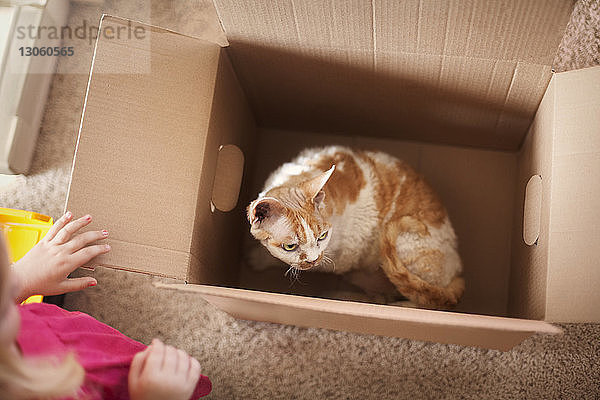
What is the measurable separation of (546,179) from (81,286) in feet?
3.35

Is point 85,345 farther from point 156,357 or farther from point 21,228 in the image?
point 21,228

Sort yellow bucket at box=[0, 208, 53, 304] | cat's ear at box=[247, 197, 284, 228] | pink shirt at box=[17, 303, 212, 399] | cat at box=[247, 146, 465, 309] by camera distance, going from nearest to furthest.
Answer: pink shirt at box=[17, 303, 212, 399] < cat's ear at box=[247, 197, 284, 228] < cat at box=[247, 146, 465, 309] < yellow bucket at box=[0, 208, 53, 304]

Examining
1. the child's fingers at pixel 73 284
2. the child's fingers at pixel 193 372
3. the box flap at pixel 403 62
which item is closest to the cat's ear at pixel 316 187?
the box flap at pixel 403 62

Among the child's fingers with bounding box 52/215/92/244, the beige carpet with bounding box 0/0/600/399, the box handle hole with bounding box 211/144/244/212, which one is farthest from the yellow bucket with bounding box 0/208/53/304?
the box handle hole with bounding box 211/144/244/212

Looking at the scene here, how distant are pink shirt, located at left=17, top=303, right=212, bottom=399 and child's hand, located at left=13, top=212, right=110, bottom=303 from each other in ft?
0.27

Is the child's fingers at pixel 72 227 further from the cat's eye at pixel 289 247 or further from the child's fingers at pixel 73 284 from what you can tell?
the cat's eye at pixel 289 247

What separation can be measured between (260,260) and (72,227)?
0.54 metres

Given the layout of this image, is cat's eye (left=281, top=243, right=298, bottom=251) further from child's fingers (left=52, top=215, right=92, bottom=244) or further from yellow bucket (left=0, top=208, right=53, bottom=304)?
yellow bucket (left=0, top=208, right=53, bottom=304)

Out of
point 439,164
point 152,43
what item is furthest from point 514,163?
point 152,43

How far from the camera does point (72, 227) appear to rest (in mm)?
952

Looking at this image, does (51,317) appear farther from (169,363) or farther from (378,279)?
(378,279)

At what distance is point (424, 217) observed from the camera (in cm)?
119

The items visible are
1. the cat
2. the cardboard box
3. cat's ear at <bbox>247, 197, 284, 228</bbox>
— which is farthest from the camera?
the cat

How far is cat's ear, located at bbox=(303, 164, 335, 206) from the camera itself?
3.28 ft
